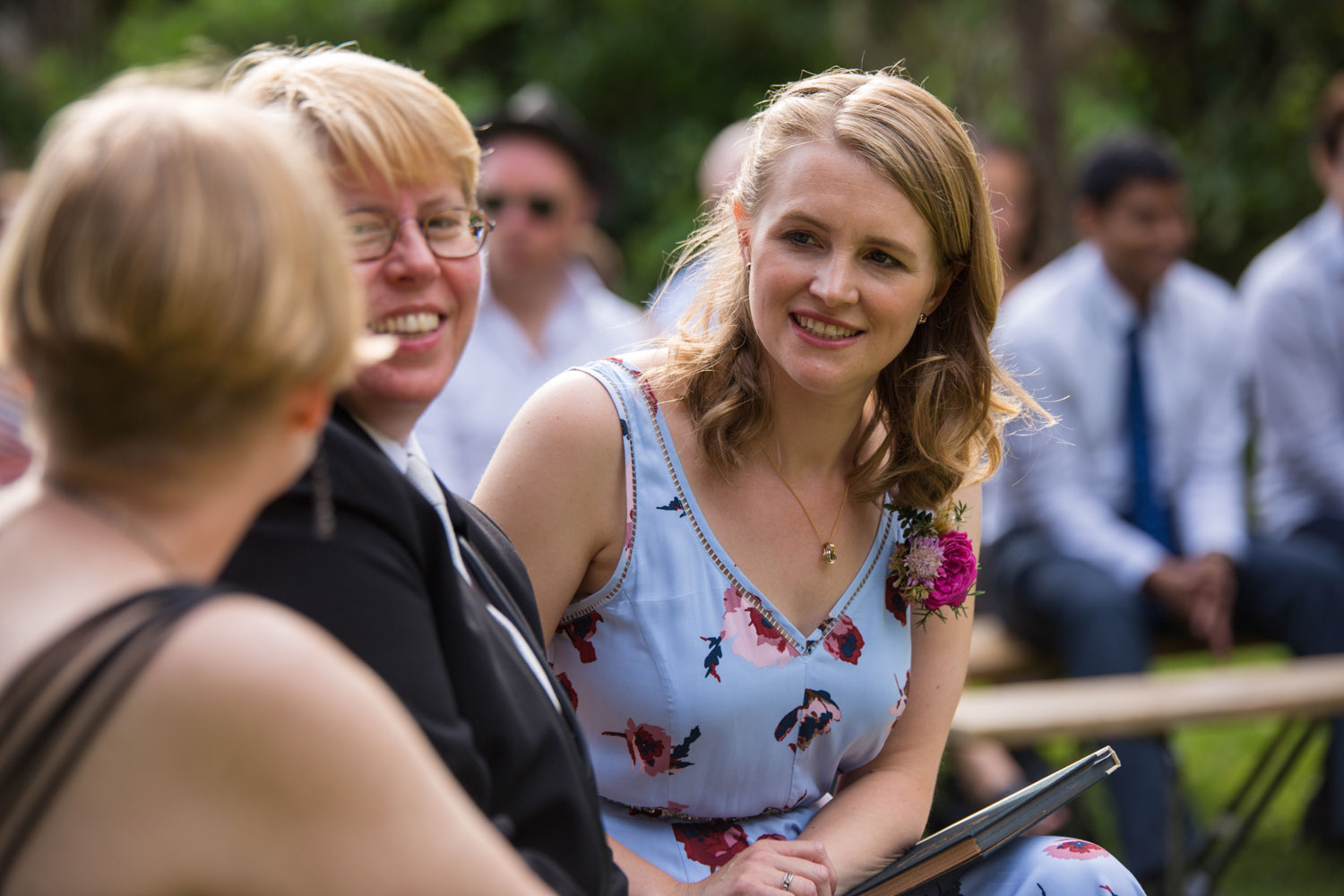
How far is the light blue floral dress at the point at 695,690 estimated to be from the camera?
212cm

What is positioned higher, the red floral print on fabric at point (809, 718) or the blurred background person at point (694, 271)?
the blurred background person at point (694, 271)

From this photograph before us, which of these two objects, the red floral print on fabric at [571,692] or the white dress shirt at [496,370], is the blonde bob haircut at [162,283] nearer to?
the red floral print on fabric at [571,692]

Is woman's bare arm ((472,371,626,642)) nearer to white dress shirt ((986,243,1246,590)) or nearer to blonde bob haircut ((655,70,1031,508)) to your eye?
blonde bob haircut ((655,70,1031,508))

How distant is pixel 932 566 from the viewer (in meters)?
2.30

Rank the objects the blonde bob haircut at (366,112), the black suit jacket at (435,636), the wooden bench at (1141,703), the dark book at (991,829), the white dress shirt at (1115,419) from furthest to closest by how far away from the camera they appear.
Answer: the white dress shirt at (1115,419), the wooden bench at (1141,703), the dark book at (991,829), the blonde bob haircut at (366,112), the black suit jacket at (435,636)

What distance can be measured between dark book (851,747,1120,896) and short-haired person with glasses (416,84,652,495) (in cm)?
231

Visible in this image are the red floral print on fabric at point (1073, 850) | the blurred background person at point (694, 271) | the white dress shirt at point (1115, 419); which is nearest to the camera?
the red floral print on fabric at point (1073, 850)

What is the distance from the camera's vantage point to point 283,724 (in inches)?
39.9

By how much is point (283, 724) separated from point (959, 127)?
5.31 ft

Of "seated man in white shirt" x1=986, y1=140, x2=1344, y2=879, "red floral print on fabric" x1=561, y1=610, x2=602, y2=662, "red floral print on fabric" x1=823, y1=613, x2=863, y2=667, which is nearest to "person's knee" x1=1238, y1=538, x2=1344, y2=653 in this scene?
"seated man in white shirt" x1=986, y1=140, x2=1344, y2=879

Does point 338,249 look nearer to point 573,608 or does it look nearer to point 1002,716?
point 573,608

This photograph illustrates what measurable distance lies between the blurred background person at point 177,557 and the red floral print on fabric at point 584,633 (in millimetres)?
1026

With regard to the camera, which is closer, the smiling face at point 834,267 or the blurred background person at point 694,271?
the smiling face at point 834,267

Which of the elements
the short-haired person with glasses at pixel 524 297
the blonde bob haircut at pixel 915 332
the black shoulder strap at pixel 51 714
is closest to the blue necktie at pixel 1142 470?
the short-haired person with glasses at pixel 524 297
